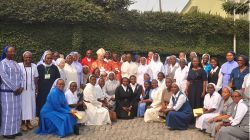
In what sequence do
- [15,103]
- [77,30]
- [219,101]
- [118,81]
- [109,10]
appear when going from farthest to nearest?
[109,10] < [77,30] < [118,81] < [219,101] < [15,103]

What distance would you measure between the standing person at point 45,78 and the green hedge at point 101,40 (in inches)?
233

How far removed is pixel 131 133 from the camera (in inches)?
347

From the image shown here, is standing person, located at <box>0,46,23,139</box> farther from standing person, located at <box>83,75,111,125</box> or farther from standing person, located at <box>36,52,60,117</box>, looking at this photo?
standing person, located at <box>83,75,111,125</box>

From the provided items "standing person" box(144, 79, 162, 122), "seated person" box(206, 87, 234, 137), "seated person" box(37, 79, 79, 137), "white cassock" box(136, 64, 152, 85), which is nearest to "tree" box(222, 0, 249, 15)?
"white cassock" box(136, 64, 152, 85)

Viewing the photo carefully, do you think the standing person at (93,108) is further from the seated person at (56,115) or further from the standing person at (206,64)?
the standing person at (206,64)

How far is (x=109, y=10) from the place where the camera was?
56.0 feet

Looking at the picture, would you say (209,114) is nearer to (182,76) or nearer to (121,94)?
(182,76)

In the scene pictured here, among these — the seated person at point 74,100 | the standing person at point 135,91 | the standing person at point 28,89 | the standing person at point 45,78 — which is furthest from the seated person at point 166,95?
the standing person at point 28,89

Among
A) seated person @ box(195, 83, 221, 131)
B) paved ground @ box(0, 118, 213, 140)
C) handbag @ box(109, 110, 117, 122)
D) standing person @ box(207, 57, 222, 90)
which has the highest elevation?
standing person @ box(207, 57, 222, 90)

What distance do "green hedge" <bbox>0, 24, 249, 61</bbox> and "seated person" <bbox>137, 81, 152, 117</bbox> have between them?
4.98m

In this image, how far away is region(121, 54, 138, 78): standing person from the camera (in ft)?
38.8

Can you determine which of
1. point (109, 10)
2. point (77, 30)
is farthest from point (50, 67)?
point (109, 10)

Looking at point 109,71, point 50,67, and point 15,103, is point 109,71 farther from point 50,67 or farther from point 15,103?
point 15,103

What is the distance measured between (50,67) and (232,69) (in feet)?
15.0
